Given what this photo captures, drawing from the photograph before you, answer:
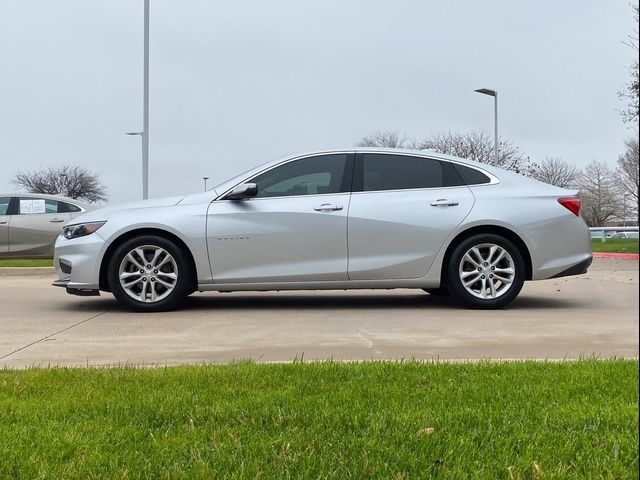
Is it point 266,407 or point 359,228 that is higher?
point 359,228

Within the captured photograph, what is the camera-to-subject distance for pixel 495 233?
6.16m

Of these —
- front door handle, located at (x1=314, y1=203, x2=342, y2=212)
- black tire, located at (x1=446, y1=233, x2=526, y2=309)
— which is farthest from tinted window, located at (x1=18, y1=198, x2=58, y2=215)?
black tire, located at (x1=446, y1=233, x2=526, y2=309)

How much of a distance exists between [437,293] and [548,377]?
4188 millimetres

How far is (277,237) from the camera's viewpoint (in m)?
6.05

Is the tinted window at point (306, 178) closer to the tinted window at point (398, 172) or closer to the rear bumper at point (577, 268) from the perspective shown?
the tinted window at point (398, 172)

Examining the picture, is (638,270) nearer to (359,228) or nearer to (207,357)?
(207,357)

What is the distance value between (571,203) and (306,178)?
2649 mm

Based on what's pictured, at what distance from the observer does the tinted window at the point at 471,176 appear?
6344 mm

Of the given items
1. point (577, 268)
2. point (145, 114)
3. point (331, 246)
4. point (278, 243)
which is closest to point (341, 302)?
point (331, 246)

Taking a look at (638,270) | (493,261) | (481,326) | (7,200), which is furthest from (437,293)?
(7,200)

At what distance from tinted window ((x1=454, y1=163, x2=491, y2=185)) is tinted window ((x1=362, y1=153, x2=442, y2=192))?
0.22 m

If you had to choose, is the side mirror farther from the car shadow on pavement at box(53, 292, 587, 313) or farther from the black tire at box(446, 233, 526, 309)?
the black tire at box(446, 233, 526, 309)

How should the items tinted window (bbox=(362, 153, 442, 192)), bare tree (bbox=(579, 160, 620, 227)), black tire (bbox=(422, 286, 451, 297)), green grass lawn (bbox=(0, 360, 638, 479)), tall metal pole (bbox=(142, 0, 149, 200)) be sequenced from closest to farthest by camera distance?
bare tree (bbox=(579, 160, 620, 227)) < green grass lawn (bbox=(0, 360, 638, 479)) < tinted window (bbox=(362, 153, 442, 192)) < black tire (bbox=(422, 286, 451, 297)) < tall metal pole (bbox=(142, 0, 149, 200))

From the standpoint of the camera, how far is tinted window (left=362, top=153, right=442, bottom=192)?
6.34 m
